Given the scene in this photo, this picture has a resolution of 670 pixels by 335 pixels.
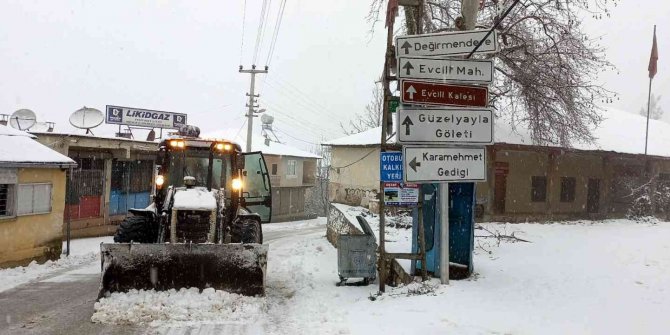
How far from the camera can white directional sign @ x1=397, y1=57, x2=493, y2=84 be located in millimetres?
7051

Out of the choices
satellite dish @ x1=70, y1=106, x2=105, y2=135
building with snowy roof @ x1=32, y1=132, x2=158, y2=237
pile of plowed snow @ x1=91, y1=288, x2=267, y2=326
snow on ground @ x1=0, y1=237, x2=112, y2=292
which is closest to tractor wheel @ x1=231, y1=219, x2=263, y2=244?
pile of plowed snow @ x1=91, y1=288, x2=267, y2=326

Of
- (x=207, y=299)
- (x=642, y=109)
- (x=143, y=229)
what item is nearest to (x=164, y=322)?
(x=207, y=299)

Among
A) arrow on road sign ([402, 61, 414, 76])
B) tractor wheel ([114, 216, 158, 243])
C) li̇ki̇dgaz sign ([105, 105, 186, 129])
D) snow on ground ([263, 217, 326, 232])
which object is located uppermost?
li̇ki̇dgaz sign ([105, 105, 186, 129])

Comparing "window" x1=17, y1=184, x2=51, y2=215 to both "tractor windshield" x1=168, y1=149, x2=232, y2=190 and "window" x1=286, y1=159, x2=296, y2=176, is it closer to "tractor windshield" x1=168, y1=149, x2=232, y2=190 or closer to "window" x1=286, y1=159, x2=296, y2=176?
"tractor windshield" x1=168, y1=149, x2=232, y2=190

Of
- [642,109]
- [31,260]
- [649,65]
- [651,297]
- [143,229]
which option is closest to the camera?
[651,297]

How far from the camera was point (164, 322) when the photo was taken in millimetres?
6266

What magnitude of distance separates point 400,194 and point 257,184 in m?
2.85

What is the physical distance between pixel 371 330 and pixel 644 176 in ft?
76.9

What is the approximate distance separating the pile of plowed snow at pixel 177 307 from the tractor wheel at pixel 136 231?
1532 mm

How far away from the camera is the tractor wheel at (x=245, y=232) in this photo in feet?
27.5

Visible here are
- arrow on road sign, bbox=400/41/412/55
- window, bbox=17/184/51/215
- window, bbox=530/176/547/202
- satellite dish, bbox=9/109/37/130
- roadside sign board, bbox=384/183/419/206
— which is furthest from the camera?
window, bbox=530/176/547/202

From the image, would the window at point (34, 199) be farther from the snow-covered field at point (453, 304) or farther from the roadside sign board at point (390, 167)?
the roadside sign board at point (390, 167)

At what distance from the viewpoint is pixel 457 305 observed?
20.3 ft

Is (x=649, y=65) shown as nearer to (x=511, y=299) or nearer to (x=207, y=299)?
(x=511, y=299)
